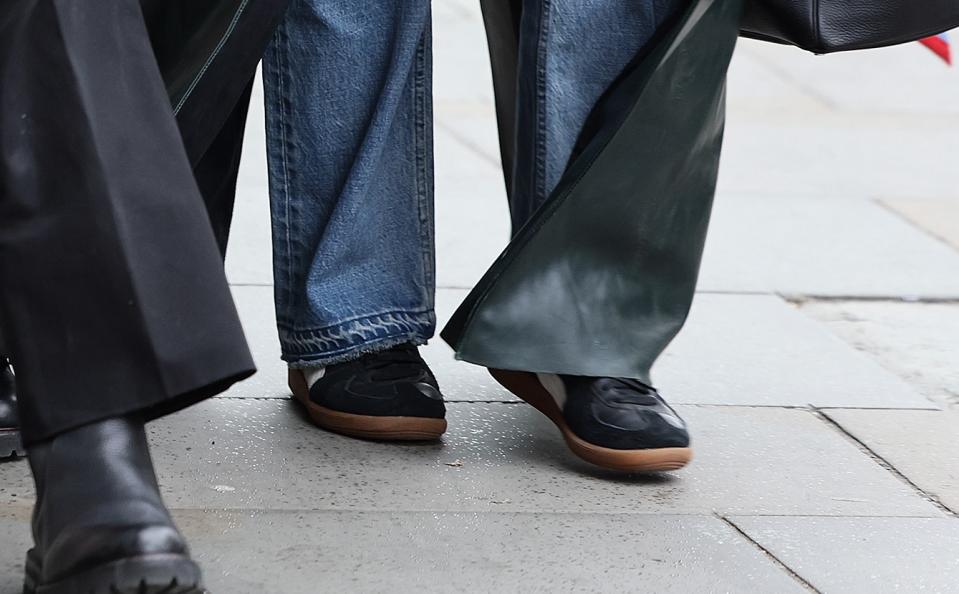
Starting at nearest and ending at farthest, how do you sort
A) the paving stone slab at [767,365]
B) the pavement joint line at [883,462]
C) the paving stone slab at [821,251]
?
the pavement joint line at [883,462], the paving stone slab at [767,365], the paving stone slab at [821,251]

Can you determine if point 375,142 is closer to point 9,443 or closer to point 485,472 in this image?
point 485,472

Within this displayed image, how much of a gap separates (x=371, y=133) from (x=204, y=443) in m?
0.48

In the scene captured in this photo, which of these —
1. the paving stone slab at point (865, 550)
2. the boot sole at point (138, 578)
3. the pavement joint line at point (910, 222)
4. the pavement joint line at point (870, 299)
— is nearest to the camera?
the boot sole at point (138, 578)

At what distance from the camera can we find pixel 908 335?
108 inches

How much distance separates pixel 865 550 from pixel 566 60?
747 millimetres

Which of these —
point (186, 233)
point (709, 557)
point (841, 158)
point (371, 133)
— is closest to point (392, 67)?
point (371, 133)

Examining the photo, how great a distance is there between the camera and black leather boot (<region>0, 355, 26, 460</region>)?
1851 mm

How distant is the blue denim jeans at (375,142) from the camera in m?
1.98

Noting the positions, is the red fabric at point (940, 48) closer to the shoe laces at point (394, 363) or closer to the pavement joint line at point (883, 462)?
the pavement joint line at point (883, 462)

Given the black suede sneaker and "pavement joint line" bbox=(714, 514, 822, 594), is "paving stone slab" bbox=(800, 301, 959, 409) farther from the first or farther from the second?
the black suede sneaker

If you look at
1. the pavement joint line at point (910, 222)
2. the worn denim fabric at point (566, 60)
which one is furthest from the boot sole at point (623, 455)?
the pavement joint line at point (910, 222)

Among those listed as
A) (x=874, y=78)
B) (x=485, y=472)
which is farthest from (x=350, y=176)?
(x=874, y=78)

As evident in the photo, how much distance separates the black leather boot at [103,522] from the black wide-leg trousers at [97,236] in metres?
0.03

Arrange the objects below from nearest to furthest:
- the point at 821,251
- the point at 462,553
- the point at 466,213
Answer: the point at 462,553, the point at 821,251, the point at 466,213
